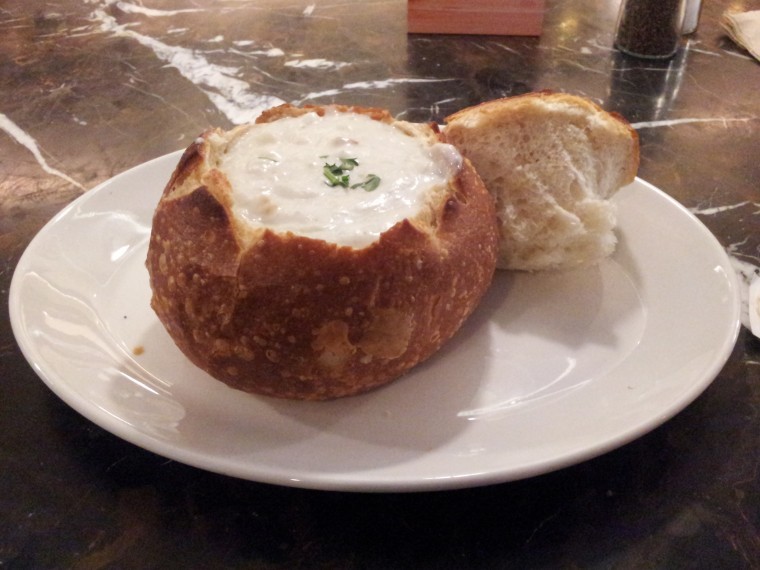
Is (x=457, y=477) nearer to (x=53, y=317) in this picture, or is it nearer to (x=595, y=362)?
(x=595, y=362)

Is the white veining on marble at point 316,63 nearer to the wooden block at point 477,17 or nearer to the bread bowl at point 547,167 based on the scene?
the wooden block at point 477,17

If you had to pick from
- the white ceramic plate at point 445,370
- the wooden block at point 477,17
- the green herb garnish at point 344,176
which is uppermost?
the green herb garnish at point 344,176

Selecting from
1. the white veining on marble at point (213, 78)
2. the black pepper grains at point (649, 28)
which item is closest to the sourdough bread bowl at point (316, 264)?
the white veining on marble at point (213, 78)

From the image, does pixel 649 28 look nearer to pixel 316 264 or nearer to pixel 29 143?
pixel 316 264

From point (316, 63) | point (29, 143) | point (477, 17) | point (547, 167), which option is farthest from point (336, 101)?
point (547, 167)

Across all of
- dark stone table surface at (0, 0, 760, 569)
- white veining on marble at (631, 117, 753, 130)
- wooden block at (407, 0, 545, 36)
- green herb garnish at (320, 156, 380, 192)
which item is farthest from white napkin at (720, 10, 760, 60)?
green herb garnish at (320, 156, 380, 192)

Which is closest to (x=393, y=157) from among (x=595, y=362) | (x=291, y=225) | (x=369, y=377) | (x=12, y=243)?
(x=291, y=225)

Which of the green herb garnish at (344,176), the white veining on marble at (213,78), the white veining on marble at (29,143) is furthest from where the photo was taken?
the white veining on marble at (213,78)
